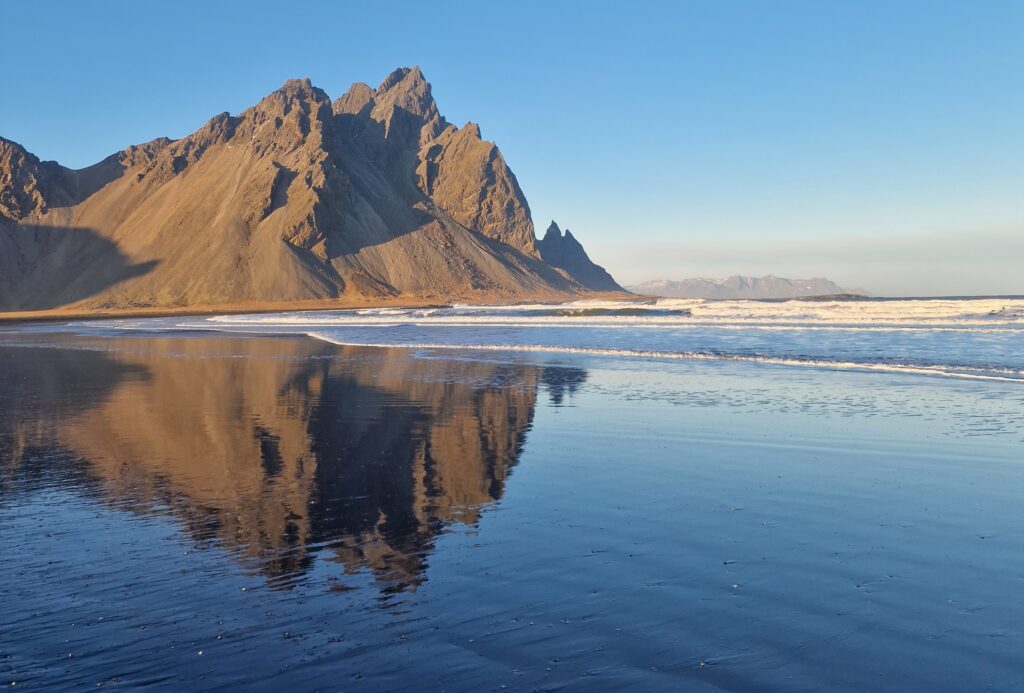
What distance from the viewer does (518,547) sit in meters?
8.03

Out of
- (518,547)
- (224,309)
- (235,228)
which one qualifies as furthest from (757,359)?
(235,228)

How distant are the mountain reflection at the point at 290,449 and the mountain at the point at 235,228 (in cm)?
11554

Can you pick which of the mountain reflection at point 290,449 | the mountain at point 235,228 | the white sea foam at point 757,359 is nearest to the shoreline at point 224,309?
the mountain at point 235,228

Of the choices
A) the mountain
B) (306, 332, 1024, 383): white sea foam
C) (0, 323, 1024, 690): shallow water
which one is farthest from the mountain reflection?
the mountain

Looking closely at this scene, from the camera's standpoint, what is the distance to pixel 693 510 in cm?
945

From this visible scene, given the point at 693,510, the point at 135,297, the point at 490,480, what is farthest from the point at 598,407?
the point at 135,297

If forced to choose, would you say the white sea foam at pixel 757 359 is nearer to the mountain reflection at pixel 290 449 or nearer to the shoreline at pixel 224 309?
the mountain reflection at pixel 290 449

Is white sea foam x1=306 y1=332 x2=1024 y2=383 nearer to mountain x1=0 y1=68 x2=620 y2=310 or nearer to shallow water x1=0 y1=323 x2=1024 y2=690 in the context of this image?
shallow water x1=0 y1=323 x2=1024 y2=690

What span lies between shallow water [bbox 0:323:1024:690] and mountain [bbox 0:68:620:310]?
413 feet

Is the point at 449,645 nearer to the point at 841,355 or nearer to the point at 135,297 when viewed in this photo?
the point at 841,355

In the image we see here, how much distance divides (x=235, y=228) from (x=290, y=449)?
146m

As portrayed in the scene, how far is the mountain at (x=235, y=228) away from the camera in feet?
460

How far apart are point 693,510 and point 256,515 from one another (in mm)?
5157

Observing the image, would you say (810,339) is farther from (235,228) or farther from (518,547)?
(235,228)
